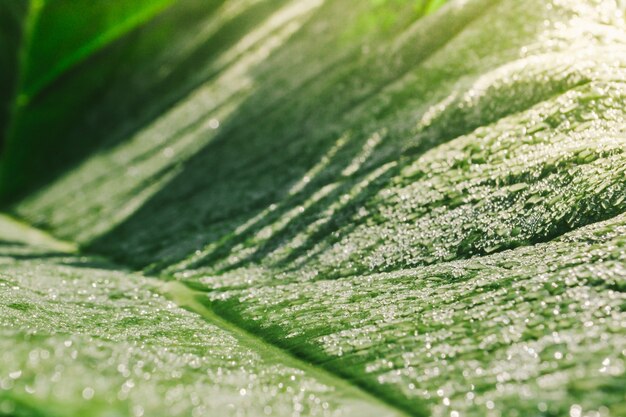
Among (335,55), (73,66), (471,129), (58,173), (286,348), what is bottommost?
(286,348)

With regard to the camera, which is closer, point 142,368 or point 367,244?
point 142,368

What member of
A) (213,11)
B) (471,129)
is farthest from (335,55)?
(213,11)

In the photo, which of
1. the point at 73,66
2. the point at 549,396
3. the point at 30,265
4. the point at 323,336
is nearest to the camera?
the point at 549,396

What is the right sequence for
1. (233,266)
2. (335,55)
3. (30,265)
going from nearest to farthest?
A: (233,266)
(30,265)
(335,55)

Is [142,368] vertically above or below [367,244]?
below

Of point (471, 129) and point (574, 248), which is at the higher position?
point (471, 129)

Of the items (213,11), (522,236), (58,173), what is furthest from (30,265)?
(213,11)

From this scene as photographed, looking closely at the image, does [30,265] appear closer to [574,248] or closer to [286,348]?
[286,348]

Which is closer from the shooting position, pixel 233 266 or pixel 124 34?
pixel 233 266
